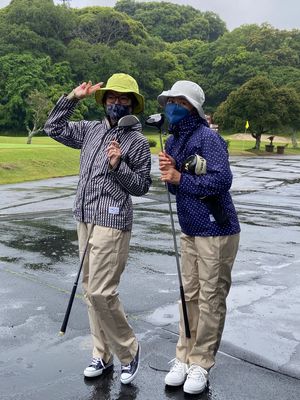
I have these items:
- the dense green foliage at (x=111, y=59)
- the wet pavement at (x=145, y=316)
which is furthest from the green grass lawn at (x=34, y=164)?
the dense green foliage at (x=111, y=59)

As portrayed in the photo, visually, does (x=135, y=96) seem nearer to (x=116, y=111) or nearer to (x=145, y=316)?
(x=116, y=111)

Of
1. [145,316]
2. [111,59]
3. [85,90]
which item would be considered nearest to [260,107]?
[111,59]

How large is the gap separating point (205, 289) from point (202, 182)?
723mm

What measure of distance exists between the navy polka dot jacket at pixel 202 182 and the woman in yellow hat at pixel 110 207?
10.5 inches

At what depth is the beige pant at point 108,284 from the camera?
11.5 feet

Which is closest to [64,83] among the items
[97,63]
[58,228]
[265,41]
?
[97,63]

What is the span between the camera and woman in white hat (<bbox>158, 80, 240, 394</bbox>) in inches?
135

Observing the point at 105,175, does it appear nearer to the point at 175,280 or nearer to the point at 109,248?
the point at 109,248

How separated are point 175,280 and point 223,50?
85622mm

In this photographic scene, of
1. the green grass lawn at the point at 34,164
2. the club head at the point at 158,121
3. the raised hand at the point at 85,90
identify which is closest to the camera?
the club head at the point at 158,121

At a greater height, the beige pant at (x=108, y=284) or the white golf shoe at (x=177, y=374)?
the beige pant at (x=108, y=284)

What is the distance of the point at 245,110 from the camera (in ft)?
159

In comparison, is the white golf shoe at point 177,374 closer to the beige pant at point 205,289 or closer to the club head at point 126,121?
the beige pant at point 205,289

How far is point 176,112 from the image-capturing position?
360 cm
